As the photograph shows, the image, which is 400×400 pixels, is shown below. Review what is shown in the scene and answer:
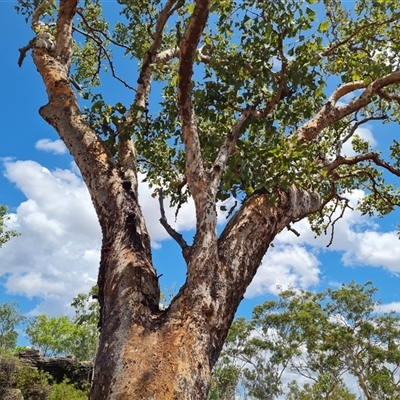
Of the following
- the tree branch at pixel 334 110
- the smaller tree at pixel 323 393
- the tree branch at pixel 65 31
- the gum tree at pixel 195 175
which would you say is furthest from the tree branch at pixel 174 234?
the smaller tree at pixel 323 393

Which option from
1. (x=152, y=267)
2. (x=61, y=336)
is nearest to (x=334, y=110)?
(x=152, y=267)

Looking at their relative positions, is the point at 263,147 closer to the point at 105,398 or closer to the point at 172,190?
the point at 105,398

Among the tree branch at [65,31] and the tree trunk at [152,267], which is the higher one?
the tree branch at [65,31]

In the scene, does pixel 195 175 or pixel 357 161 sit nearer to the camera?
pixel 195 175

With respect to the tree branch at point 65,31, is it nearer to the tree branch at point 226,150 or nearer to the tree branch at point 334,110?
the tree branch at point 226,150

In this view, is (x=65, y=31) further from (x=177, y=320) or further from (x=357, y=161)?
(x=357, y=161)

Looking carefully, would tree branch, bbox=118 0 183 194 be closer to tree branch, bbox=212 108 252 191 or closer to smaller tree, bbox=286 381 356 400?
tree branch, bbox=212 108 252 191

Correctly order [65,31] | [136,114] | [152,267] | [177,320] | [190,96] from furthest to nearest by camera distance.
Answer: [65,31]
[136,114]
[190,96]
[152,267]
[177,320]


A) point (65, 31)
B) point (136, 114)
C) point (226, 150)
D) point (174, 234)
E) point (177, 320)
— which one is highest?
point (65, 31)

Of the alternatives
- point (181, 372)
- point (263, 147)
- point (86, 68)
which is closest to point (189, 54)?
point (263, 147)

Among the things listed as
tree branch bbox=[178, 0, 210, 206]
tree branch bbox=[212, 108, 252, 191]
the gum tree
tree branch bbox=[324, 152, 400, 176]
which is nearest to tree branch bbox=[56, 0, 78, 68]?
the gum tree

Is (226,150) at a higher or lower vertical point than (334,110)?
lower

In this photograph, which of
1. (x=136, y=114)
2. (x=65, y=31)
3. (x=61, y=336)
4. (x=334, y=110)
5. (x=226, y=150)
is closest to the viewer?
(x=226, y=150)

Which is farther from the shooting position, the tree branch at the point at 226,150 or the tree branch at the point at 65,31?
the tree branch at the point at 65,31
